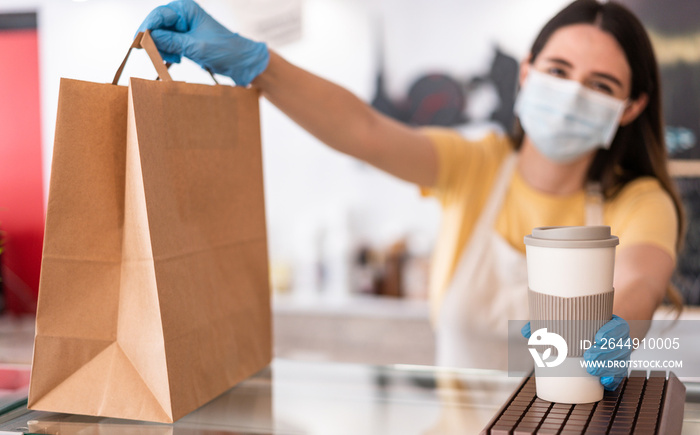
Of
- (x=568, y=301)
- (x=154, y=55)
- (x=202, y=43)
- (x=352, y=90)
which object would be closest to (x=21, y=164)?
(x=352, y=90)

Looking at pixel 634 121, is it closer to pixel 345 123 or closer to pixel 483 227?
pixel 483 227

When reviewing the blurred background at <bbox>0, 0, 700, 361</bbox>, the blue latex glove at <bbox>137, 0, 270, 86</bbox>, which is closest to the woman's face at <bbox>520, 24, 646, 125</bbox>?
the blue latex glove at <bbox>137, 0, 270, 86</bbox>

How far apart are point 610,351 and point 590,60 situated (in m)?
0.83

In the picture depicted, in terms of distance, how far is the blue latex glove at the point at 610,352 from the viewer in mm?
718

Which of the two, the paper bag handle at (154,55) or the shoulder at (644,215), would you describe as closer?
the paper bag handle at (154,55)

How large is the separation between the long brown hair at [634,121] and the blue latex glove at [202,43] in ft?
2.45

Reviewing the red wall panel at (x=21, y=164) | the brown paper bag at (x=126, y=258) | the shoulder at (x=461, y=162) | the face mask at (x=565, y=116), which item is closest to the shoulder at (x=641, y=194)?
the face mask at (x=565, y=116)

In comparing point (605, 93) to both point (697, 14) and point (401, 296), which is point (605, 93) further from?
point (401, 296)

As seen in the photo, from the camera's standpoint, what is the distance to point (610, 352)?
729 millimetres

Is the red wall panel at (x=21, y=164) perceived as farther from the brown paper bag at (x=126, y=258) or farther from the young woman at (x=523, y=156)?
the brown paper bag at (x=126, y=258)

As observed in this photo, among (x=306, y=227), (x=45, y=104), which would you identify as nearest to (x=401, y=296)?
(x=306, y=227)

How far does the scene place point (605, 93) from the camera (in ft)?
4.54

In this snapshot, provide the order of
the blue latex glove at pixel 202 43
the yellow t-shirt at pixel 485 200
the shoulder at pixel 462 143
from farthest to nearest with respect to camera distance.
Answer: the shoulder at pixel 462 143 < the yellow t-shirt at pixel 485 200 < the blue latex glove at pixel 202 43

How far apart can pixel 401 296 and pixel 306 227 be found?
54 cm
